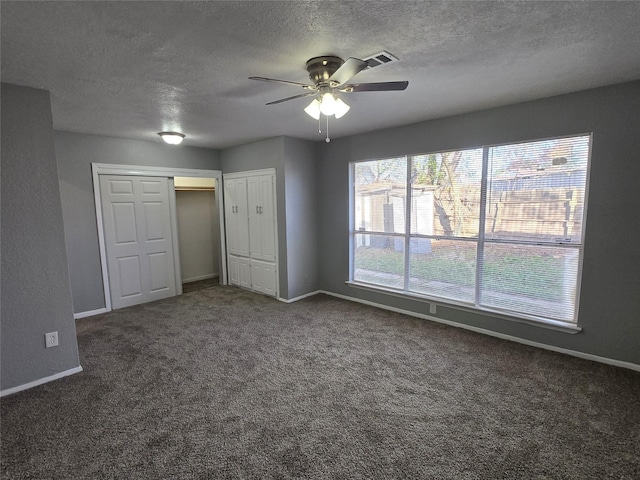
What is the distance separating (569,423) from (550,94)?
8.88ft

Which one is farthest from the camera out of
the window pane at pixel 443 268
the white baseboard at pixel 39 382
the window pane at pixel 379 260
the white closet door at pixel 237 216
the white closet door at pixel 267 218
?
the white closet door at pixel 237 216

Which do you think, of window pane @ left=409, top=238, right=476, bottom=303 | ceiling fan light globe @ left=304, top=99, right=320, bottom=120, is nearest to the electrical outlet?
ceiling fan light globe @ left=304, top=99, right=320, bottom=120

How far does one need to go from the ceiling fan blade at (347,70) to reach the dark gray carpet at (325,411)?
2245mm

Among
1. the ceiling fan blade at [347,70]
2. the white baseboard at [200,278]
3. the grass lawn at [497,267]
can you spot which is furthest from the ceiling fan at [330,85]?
the white baseboard at [200,278]

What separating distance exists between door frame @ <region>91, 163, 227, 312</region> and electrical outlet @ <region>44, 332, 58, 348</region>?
1890 millimetres

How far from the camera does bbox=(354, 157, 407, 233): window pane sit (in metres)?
4.13

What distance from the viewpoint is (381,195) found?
4332 mm

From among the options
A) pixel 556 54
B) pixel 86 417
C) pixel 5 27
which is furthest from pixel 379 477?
pixel 5 27

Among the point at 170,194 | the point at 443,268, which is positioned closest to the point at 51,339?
the point at 170,194

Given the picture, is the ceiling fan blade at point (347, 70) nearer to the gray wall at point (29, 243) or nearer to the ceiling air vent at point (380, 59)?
the ceiling air vent at point (380, 59)

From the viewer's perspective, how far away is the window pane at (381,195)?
4.13 meters

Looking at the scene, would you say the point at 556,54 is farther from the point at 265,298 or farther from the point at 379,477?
the point at 265,298

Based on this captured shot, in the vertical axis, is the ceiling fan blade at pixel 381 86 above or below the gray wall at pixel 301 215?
above

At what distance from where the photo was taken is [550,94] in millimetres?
2891
